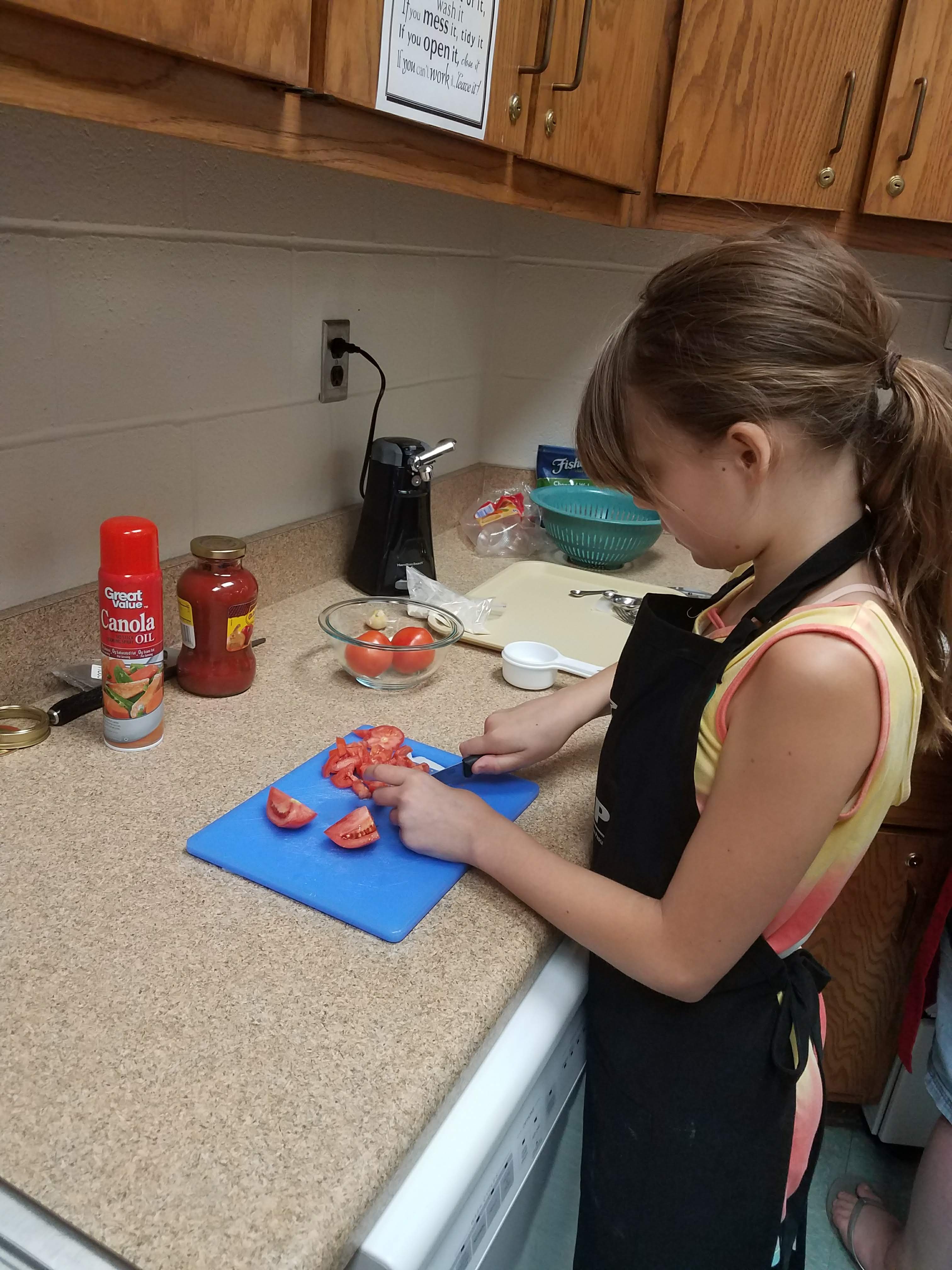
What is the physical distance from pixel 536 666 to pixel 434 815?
1.28 feet

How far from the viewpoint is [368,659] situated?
1070mm

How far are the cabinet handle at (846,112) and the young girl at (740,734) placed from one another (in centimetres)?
78

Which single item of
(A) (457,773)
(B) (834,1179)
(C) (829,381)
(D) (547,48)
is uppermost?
(D) (547,48)

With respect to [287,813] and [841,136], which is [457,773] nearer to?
[287,813]

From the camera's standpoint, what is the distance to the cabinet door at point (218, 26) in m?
0.53

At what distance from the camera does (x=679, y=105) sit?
136 cm

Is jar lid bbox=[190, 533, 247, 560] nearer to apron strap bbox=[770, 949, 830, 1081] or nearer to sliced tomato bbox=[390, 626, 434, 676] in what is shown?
sliced tomato bbox=[390, 626, 434, 676]

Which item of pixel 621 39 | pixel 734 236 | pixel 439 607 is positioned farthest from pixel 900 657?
pixel 621 39

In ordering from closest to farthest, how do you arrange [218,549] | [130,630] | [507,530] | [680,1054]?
[680,1054] < [130,630] < [218,549] < [507,530]

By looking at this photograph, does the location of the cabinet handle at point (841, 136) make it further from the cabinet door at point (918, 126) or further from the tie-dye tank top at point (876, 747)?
the tie-dye tank top at point (876, 747)

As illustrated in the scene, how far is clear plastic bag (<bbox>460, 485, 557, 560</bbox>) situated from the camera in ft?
5.39

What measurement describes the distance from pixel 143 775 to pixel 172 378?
1.56 feet

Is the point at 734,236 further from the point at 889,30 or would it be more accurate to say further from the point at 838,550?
the point at 889,30

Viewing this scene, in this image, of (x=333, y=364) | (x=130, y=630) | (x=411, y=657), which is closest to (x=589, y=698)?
(x=411, y=657)
